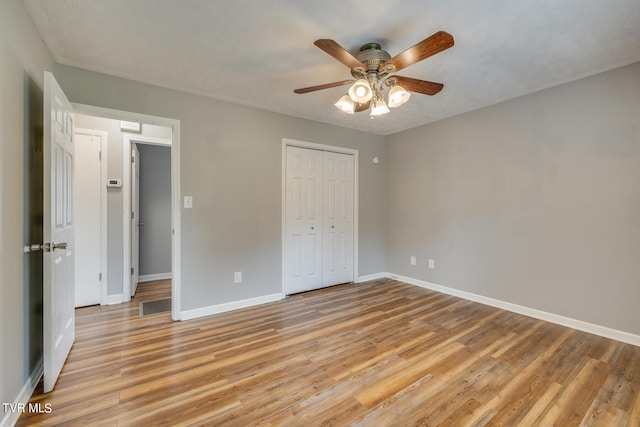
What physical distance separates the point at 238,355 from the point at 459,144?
3.50m

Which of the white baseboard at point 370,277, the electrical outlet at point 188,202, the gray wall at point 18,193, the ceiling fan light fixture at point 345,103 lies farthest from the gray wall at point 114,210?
the white baseboard at point 370,277

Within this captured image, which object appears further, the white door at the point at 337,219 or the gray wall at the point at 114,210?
the white door at the point at 337,219

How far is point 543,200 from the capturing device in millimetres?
2947

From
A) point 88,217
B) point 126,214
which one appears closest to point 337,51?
point 126,214

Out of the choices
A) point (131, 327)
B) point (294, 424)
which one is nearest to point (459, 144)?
point (294, 424)

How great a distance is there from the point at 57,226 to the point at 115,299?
195 centimetres

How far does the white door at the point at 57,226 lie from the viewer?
68.8 inches

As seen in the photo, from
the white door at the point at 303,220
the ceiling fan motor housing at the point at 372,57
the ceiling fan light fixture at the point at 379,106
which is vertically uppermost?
the ceiling fan motor housing at the point at 372,57

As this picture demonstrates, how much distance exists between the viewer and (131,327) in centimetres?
279

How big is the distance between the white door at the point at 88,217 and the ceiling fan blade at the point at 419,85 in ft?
11.1

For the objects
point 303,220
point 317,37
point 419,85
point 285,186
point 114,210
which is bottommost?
point 303,220

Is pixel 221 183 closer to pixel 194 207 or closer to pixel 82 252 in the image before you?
pixel 194 207

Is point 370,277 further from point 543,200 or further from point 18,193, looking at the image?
point 18,193

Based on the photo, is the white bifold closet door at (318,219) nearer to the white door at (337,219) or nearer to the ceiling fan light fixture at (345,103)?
the white door at (337,219)
